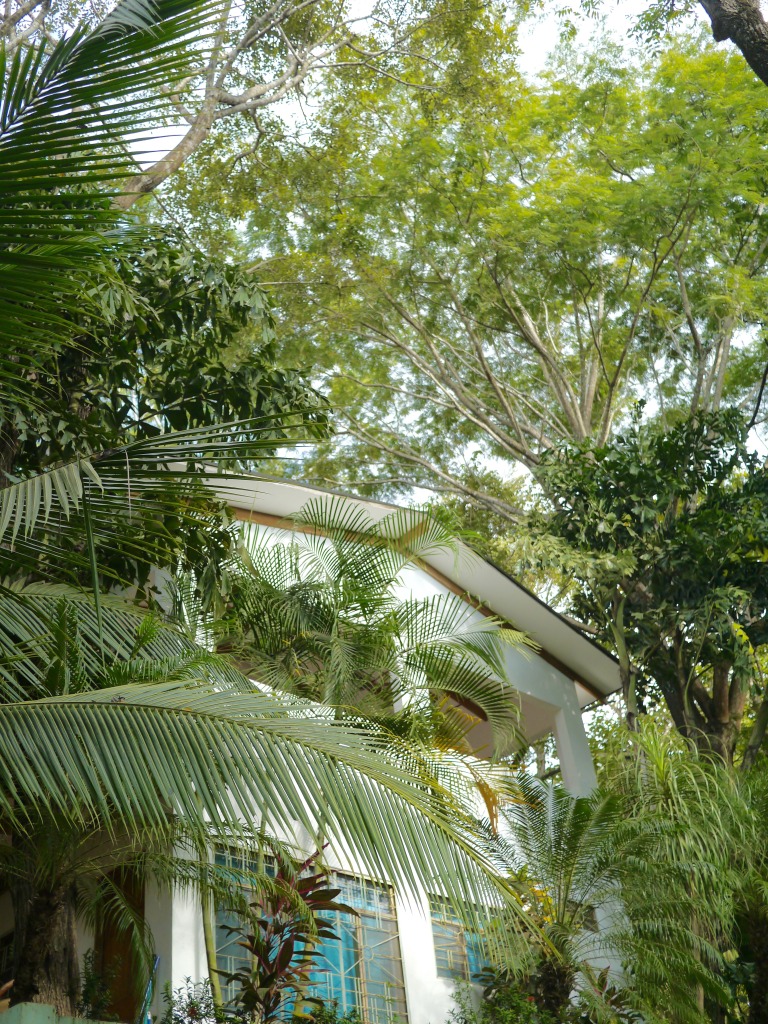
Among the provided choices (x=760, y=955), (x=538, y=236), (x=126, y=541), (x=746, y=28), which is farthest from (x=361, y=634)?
(x=538, y=236)

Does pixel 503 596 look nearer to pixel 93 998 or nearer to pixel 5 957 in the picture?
pixel 5 957

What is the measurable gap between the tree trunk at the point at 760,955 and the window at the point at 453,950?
2652 millimetres

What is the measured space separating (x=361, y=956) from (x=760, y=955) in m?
4.05

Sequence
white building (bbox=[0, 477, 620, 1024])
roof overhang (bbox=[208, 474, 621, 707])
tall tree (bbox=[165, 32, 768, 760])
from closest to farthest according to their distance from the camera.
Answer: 1. white building (bbox=[0, 477, 620, 1024])
2. roof overhang (bbox=[208, 474, 621, 707])
3. tall tree (bbox=[165, 32, 768, 760])

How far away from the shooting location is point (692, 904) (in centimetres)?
942

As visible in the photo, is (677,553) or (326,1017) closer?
(326,1017)

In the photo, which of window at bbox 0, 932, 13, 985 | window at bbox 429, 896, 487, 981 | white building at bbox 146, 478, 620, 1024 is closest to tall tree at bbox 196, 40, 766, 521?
white building at bbox 146, 478, 620, 1024

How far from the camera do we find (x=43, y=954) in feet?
23.0

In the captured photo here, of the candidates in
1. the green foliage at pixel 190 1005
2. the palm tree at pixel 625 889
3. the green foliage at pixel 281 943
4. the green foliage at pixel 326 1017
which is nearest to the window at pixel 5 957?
the green foliage at pixel 190 1005

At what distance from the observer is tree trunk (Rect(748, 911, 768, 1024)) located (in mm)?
10555

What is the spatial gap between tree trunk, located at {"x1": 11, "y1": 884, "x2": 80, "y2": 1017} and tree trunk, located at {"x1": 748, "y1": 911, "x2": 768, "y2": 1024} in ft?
21.8

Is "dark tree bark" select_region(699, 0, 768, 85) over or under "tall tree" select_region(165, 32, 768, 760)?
under

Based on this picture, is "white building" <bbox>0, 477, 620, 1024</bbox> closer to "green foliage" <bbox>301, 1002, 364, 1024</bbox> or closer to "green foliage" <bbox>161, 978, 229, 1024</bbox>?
"green foliage" <bbox>161, 978, 229, 1024</bbox>

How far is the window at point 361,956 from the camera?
29.6 feet
